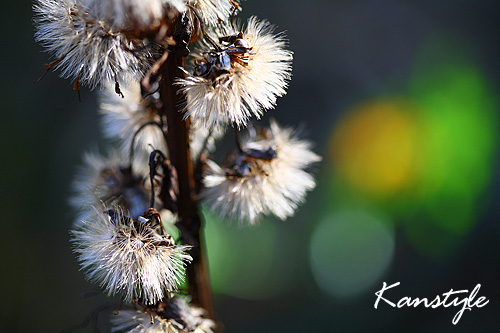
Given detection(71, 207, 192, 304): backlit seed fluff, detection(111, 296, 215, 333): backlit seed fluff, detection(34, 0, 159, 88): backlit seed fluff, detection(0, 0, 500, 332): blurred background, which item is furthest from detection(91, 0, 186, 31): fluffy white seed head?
detection(0, 0, 500, 332): blurred background

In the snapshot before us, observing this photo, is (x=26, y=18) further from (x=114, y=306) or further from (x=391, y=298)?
(x=391, y=298)

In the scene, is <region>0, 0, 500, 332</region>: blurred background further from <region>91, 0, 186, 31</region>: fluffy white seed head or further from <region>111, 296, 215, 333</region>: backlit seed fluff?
<region>91, 0, 186, 31</region>: fluffy white seed head

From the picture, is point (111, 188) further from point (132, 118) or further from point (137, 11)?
point (137, 11)

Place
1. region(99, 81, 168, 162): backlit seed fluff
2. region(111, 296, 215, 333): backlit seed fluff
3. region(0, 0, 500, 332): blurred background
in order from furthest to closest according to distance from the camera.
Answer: region(0, 0, 500, 332): blurred background, region(99, 81, 168, 162): backlit seed fluff, region(111, 296, 215, 333): backlit seed fluff

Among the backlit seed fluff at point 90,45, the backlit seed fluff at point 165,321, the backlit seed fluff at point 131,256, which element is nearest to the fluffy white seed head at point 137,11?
the backlit seed fluff at point 90,45

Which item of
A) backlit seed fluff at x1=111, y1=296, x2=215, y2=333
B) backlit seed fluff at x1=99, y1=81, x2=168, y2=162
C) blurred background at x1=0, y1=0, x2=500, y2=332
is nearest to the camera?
backlit seed fluff at x1=111, y1=296, x2=215, y2=333
